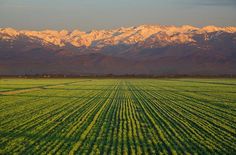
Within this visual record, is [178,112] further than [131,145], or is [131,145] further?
[178,112]

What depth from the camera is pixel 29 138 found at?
1465 cm

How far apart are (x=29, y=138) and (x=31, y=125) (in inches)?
133

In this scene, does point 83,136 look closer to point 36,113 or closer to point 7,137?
point 7,137

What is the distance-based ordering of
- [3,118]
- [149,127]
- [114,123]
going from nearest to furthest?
[149,127] < [114,123] < [3,118]

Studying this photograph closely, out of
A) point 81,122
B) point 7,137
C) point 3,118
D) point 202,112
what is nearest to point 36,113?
point 3,118

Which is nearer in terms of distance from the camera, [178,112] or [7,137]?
[7,137]

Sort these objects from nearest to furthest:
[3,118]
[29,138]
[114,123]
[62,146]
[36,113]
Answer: [62,146]
[29,138]
[114,123]
[3,118]
[36,113]

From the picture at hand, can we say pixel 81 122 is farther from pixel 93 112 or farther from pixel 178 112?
pixel 178 112

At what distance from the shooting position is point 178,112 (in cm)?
2370

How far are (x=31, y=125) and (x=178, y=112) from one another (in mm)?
9437

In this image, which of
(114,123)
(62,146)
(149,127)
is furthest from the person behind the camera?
(114,123)

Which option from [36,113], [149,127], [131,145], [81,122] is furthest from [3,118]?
[131,145]

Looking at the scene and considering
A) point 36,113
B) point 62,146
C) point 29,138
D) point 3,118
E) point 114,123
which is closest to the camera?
point 62,146

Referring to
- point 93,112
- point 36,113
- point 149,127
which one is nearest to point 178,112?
point 93,112
